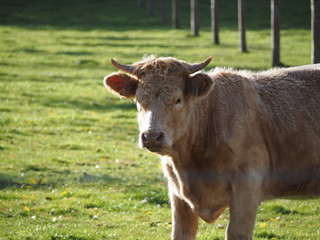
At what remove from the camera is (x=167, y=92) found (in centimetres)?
681

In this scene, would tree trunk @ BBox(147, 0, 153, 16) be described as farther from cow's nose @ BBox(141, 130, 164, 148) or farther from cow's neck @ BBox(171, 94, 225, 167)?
cow's nose @ BBox(141, 130, 164, 148)

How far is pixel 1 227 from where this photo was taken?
9773 millimetres

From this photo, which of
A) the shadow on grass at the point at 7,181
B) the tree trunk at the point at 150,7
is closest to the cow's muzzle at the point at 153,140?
the shadow on grass at the point at 7,181

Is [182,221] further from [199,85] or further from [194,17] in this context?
[194,17]

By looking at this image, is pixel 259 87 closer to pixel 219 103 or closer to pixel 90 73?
pixel 219 103

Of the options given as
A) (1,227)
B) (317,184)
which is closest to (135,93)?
(317,184)

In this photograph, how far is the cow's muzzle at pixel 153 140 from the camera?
6391 mm

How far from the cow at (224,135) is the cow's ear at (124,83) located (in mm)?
13

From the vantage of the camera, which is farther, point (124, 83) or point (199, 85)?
point (124, 83)

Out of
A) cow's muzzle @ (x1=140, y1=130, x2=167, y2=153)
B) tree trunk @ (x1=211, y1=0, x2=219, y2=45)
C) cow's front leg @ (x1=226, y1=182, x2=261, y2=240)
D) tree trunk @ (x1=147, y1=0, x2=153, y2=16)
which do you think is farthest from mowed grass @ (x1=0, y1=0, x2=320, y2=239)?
tree trunk @ (x1=147, y1=0, x2=153, y2=16)

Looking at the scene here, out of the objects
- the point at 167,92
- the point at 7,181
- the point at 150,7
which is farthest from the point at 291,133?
the point at 150,7

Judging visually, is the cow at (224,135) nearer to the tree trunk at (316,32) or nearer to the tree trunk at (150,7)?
the tree trunk at (316,32)

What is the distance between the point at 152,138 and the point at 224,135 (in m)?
1.08

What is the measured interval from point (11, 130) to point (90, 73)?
1131 cm
